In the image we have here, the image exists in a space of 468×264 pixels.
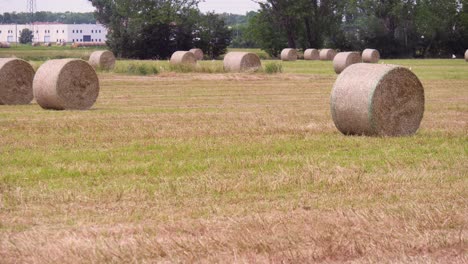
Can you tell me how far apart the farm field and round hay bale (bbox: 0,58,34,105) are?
4.90 metres

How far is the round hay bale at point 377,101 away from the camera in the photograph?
15.9m

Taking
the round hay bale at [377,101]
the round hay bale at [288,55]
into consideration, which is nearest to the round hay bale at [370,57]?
the round hay bale at [288,55]

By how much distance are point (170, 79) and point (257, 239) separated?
3022 centimetres

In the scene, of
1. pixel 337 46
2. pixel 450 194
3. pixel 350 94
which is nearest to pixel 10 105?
pixel 350 94

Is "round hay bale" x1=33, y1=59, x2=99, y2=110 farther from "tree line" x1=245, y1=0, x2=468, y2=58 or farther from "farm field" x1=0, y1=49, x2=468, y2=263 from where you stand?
"tree line" x1=245, y1=0, x2=468, y2=58

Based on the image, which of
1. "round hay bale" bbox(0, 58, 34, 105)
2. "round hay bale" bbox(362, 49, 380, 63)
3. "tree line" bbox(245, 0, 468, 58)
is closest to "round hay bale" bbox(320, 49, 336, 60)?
"tree line" bbox(245, 0, 468, 58)

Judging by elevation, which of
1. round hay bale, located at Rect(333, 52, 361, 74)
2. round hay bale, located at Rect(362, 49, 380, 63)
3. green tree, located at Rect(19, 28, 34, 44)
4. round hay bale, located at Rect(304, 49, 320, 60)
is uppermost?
round hay bale, located at Rect(333, 52, 361, 74)

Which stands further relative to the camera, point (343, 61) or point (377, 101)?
point (343, 61)

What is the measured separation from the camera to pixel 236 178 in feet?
36.8

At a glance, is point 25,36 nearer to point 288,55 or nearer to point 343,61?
point 288,55

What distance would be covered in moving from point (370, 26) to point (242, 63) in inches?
1421

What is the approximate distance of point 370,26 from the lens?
76.8m

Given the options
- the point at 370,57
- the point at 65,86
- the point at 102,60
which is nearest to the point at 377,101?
the point at 65,86

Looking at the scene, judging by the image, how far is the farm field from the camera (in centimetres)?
773
